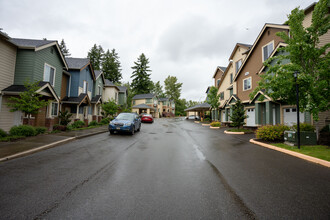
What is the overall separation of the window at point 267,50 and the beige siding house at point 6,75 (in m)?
22.1

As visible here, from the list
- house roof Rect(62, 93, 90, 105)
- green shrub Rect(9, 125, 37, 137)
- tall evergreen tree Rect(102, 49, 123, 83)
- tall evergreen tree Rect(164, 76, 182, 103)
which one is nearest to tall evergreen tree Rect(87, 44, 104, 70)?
tall evergreen tree Rect(102, 49, 123, 83)

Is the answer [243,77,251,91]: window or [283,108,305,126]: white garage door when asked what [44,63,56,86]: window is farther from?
[283,108,305,126]: white garage door

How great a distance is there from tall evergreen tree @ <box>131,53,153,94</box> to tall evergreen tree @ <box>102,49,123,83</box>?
297 inches

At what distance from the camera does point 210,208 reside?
2.74 meters

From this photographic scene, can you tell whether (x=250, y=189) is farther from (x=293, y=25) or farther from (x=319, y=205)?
(x=293, y=25)

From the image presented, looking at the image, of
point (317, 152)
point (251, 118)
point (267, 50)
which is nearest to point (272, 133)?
point (317, 152)

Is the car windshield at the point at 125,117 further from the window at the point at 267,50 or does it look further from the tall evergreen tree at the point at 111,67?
the tall evergreen tree at the point at 111,67

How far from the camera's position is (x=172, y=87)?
3056 inches

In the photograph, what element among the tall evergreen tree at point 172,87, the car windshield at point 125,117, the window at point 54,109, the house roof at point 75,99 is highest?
the tall evergreen tree at point 172,87

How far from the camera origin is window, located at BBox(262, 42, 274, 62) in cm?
1579

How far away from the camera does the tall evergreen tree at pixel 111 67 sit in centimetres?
5678

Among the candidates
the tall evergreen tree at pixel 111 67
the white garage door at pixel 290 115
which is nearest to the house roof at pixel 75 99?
the white garage door at pixel 290 115

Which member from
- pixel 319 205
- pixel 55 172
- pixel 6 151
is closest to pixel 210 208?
pixel 319 205

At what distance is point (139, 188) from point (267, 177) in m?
3.44
